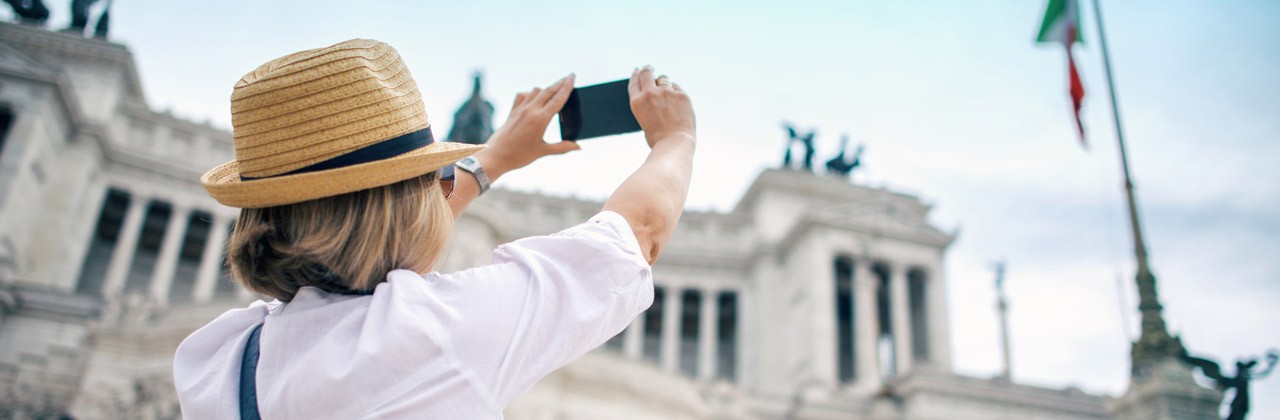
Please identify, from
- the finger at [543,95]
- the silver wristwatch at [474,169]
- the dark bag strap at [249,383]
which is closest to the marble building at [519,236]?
the silver wristwatch at [474,169]

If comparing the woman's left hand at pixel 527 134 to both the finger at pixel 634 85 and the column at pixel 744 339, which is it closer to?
the finger at pixel 634 85

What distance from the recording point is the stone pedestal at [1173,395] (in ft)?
42.6

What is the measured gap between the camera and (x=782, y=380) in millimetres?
37219

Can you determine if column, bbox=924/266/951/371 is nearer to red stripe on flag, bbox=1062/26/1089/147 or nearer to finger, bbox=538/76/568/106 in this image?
red stripe on flag, bbox=1062/26/1089/147

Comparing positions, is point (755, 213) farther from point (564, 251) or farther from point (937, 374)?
point (564, 251)

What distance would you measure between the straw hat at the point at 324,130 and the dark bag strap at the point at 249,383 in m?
0.25

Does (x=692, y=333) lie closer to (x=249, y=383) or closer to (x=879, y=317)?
(x=879, y=317)

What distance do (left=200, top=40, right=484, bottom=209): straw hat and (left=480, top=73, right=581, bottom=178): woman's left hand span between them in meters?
0.76

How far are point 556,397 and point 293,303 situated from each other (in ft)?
54.1

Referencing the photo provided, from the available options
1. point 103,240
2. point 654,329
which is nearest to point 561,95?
point 103,240

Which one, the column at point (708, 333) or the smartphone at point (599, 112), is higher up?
the column at point (708, 333)

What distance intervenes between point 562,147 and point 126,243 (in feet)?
125

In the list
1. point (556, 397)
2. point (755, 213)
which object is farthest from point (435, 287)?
point (755, 213)

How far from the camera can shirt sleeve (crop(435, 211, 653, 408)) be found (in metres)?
1.60
